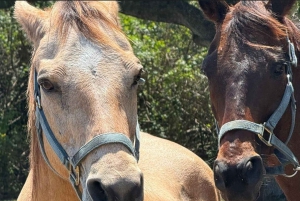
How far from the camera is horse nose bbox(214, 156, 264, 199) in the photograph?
3383 millimetres

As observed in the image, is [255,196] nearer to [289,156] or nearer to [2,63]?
[289,156]

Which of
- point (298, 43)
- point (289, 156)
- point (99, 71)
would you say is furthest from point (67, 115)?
point (298, 43)

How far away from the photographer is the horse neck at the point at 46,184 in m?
3.31

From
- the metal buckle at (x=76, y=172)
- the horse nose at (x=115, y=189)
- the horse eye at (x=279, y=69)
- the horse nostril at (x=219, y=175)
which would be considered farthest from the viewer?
the horse eye at (x=279, y=69)

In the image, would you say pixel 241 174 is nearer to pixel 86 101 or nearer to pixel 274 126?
pixel 274 126

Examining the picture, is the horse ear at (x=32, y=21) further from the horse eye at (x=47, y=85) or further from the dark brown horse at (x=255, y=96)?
the dark brown horse at (x=255, y=96)

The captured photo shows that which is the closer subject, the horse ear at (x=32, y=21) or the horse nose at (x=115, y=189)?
the horse nose at (x=115, y=189)

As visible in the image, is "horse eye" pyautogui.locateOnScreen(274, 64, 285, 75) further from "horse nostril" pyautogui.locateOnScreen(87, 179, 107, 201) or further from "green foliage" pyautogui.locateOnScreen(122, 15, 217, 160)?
"green foliage" pyautogui.locateOnScreen(122, 15, 217, 160)

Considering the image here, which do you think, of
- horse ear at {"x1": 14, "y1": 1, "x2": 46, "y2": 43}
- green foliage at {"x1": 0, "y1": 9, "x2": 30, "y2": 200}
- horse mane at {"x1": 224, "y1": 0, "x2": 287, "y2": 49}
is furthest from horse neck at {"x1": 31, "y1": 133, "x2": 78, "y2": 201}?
green foliage at {"x1": 0, "y1": 9, "x2": 30, "y2": 200}

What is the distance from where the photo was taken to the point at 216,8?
4.15m

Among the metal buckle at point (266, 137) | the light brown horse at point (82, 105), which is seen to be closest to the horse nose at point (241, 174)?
the metal buckle at point (266, 137)

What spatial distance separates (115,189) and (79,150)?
30cm

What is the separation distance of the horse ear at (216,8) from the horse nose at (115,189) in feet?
5.42

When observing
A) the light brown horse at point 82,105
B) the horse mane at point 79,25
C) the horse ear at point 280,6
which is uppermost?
the horse ear at point 280,6
